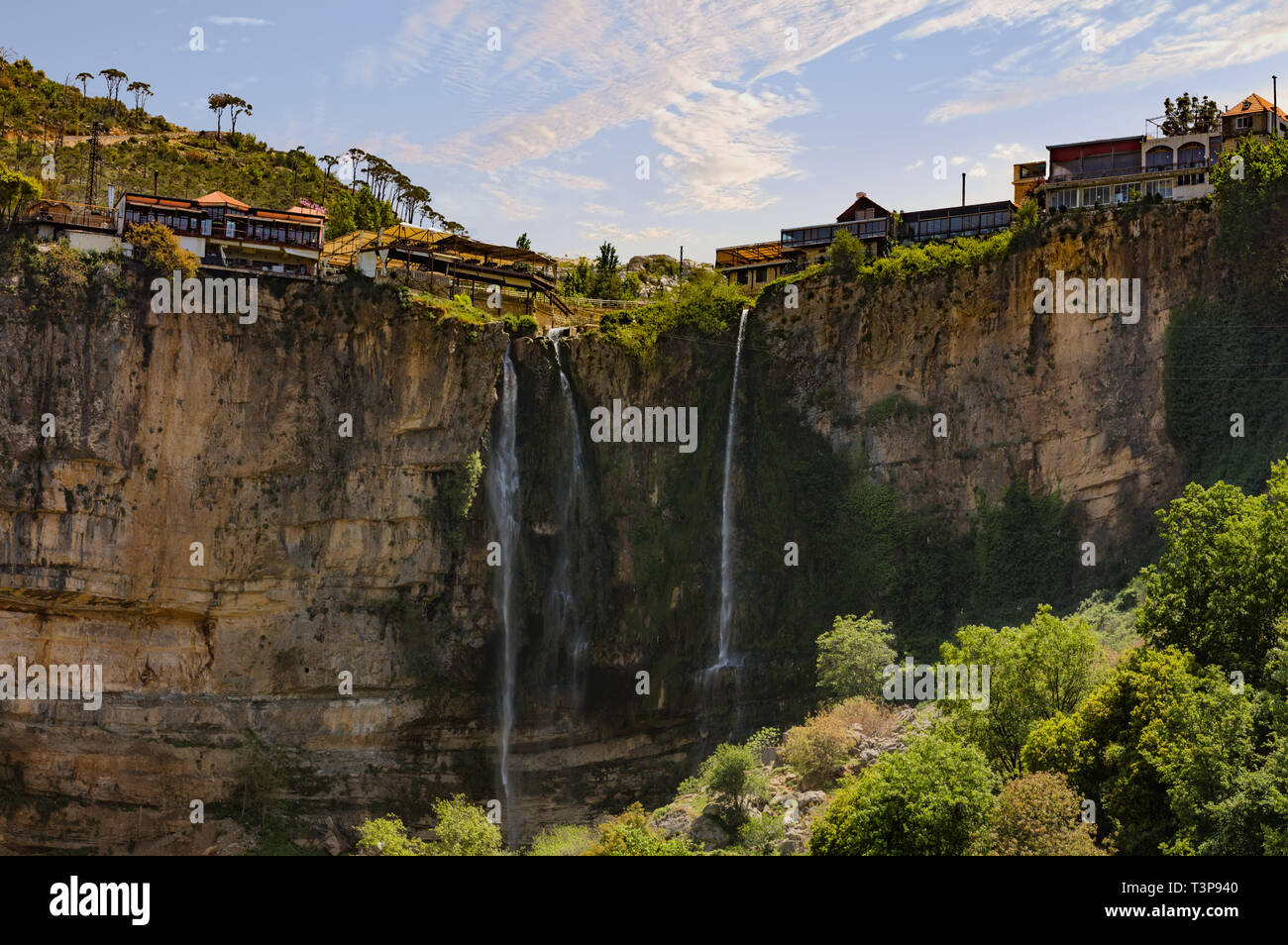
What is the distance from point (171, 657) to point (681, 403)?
84.5ft

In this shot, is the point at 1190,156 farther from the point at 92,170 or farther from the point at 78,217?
the point at 92,170

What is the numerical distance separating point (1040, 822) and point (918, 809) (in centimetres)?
293

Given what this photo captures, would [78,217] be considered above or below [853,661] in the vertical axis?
above

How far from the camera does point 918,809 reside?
34781 mm

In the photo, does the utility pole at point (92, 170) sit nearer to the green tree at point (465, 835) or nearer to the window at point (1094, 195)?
the green tree at point (465, 835)

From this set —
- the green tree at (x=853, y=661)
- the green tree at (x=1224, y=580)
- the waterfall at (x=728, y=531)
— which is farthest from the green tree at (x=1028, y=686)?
the waterfall at (x=728, y=531)

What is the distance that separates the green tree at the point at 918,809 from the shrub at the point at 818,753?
1001 cm

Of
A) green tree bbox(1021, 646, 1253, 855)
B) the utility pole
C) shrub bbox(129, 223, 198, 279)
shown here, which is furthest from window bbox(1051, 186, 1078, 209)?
the utility pole

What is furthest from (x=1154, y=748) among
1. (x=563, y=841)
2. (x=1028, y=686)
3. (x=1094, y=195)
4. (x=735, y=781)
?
(x=1094, y=195)

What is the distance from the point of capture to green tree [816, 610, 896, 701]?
54.2 meters

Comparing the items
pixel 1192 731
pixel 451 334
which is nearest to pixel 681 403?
pixel 451 334

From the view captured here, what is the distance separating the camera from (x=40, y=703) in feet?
190
